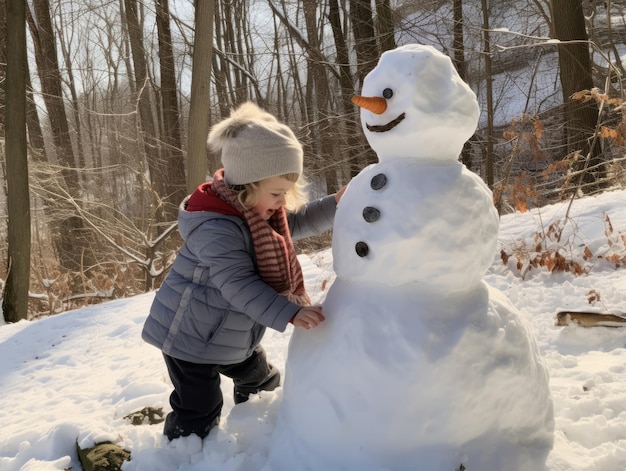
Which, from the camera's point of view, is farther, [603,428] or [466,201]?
[603,428]

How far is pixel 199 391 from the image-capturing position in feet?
6.15

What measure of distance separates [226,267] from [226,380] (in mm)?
1005

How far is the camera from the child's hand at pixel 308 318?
1535mm

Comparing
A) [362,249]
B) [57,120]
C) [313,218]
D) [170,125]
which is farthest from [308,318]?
[57,120]

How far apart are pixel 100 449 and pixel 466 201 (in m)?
1.55

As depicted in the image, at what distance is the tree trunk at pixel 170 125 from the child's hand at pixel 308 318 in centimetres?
851

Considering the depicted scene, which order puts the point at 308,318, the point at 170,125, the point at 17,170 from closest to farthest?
the point at 308,318 → the point at 17,170 → the point at 170,125

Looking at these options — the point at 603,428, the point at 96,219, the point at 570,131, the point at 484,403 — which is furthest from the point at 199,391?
the point at 570,131

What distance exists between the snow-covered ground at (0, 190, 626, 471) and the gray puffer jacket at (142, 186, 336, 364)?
1.00 feet

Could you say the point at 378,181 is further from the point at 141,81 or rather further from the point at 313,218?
the point at 141,81

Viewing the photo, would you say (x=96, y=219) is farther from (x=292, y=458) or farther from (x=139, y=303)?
(x=292, y=458)

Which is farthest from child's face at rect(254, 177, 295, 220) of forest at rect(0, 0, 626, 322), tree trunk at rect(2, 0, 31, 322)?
tree trunk at rect(2, 0, 31, 322)

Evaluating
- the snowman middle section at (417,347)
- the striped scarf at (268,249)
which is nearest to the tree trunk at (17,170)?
the striped scarf at (268,249)

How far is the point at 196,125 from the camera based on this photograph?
6012mm
